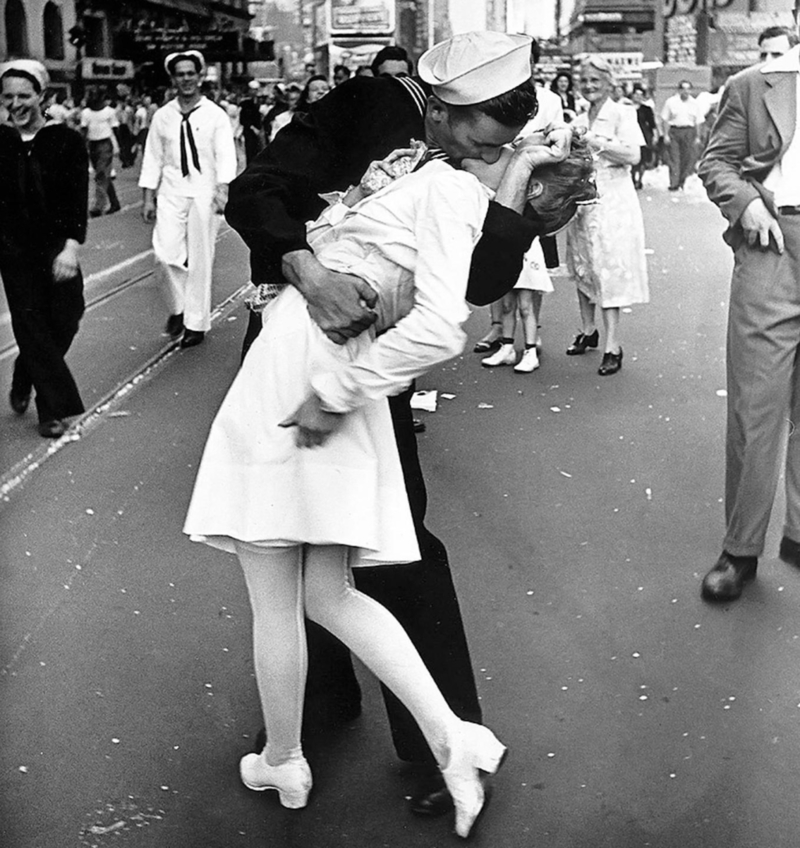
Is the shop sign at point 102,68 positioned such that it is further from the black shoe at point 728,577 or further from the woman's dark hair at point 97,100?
the black shoe at point 728,577

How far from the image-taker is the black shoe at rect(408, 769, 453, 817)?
119 inches

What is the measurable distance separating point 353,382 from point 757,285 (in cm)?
215

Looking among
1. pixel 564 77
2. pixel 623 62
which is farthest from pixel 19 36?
pixel 623 62

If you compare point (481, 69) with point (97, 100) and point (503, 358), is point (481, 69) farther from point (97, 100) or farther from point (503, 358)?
point (97, 100)

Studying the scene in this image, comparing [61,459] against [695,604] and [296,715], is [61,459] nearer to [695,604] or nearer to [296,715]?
[695,604]

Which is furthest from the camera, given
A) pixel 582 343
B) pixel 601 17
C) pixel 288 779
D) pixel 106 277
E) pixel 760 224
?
pixel 106 277

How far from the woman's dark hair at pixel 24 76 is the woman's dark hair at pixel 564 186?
3.76 metres

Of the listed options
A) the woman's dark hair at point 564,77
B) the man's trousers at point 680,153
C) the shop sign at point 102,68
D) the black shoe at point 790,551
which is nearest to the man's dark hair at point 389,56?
the black shoe at point 790,551

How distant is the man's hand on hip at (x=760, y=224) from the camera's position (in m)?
4.21

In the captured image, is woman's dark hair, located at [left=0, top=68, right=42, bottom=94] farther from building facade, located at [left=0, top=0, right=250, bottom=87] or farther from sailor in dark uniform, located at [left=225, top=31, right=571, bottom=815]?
building facade, located at [left=0, top=0, right=250, bottom=87]

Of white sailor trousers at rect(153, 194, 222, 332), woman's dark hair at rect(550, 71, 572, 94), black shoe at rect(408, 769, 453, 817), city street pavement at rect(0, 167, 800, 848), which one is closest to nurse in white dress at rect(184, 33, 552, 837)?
black shoe at rect(408, 769, 453, 817)

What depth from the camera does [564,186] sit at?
8.80ft

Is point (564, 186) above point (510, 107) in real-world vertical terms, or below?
below

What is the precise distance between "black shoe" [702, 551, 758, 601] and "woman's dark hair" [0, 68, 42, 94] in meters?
3.52
